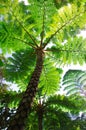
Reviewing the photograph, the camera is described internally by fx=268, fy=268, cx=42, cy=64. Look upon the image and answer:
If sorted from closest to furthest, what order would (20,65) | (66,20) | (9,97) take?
(66,20) < (9,97) < (20,65)

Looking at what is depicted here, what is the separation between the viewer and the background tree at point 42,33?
21.5ft

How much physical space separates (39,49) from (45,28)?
0.85 meters

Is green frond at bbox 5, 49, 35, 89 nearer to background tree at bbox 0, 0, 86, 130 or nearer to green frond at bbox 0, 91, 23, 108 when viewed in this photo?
background tree at bbox 0, 0, 86, 130

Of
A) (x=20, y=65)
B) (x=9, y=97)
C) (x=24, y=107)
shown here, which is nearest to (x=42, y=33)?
(x=20, y=65)

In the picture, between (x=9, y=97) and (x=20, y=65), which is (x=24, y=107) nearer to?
(x=9, y=97)

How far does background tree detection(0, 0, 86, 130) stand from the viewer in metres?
6.55

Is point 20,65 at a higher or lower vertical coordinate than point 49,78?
higher

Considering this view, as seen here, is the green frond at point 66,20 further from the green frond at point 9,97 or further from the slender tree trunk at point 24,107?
the green frond at point 9,97

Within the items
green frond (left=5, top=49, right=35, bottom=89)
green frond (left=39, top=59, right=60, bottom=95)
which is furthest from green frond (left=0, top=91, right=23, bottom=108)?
green frond (left=39, top=59, right=60, bottom=95)

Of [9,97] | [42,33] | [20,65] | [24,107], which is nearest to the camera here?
[24,107]

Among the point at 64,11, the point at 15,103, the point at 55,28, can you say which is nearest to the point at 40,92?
the point at 15,103

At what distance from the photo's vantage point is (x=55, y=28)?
6781mm

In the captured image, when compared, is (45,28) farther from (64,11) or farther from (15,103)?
(15,103)

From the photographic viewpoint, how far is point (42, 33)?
726 centimetres
